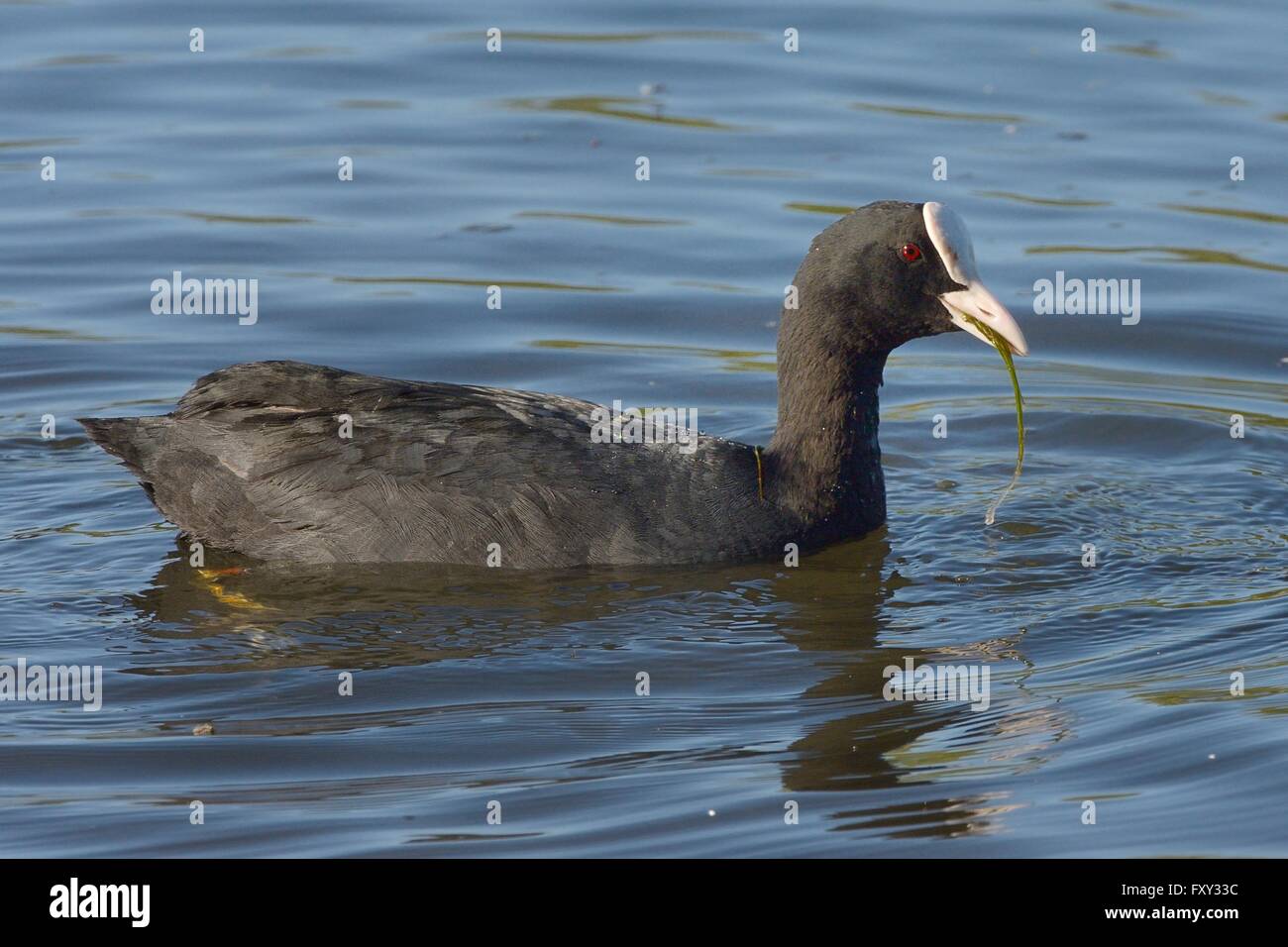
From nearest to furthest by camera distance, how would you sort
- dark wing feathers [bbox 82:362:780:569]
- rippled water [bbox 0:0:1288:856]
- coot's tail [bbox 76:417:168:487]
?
rippled water [bbox 0:0:1288:856], dark wing feathers [bbox 82:362:780:569], coot's tail [bbox 76:417:168:487]

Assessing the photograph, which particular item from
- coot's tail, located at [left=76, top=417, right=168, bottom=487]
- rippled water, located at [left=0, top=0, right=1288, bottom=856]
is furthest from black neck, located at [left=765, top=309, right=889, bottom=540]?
coot's tail, located at [left=76, top=417, right=168, bottom=487]

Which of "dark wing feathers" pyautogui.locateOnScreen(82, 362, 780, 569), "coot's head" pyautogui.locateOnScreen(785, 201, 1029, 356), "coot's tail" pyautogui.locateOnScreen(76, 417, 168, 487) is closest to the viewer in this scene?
"dark wing feathers" pyautogui.locateOnScreen(82, 362, 780, 569)

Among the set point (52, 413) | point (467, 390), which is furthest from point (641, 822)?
point (52, 413)

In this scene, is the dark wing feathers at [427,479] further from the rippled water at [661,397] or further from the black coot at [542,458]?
the rippled water at [661,397]

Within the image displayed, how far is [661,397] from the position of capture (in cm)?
1027

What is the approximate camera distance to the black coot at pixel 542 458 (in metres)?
7.75

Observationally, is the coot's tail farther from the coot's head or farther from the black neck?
the coot's head

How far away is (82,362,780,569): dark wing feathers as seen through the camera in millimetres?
7738

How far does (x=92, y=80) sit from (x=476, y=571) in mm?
8435

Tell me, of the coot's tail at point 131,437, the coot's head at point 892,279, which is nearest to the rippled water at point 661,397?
the coot's tail at point 131,437

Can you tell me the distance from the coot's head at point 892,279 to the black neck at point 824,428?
65 millimetres

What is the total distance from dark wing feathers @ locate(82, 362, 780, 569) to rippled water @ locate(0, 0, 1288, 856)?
149 millimetres
